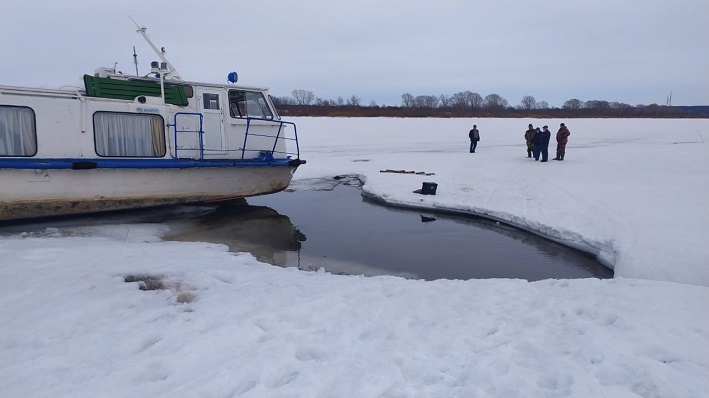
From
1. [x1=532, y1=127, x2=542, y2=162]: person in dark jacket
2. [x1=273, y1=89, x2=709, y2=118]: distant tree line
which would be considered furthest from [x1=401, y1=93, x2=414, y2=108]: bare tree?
[x1=532, y1=127, x2=542, y2=162]: person in dark jacket

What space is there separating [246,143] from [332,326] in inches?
274

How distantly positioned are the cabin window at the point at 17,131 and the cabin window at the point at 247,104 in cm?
366

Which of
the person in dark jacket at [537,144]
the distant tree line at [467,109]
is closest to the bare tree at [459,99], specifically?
the distant tree line at [467,109]

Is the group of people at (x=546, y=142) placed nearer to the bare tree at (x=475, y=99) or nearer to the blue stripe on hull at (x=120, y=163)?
the blue stripe on hull at (x=120, y=163)

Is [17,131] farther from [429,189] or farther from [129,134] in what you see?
[429,189]

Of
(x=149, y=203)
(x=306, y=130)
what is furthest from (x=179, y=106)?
(x=306, y=130)

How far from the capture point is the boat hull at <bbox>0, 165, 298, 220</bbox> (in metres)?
7.69

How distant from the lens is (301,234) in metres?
8.75

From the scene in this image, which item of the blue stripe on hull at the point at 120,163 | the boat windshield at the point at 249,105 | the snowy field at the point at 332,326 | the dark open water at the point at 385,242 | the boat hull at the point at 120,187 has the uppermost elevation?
the boat windshield at the point at 249,105

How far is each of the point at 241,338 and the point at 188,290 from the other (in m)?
1.39

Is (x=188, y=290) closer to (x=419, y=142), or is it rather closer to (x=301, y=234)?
(x=301, y=234)

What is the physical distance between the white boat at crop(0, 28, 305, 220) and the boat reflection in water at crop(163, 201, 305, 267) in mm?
529

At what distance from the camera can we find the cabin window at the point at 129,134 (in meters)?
8.48

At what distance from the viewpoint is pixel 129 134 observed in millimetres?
8805
